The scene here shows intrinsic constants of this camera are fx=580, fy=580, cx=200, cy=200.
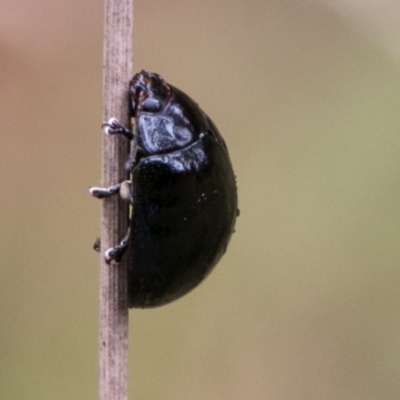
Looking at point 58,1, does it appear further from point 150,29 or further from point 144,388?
point 144,388

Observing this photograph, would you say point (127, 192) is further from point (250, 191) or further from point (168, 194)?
point (250, 191)

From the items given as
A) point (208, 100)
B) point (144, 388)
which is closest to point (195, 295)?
point (144, 388)

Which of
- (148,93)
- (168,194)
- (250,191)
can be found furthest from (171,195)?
(250,191)

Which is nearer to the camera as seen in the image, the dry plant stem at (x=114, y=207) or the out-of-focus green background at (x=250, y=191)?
the dry plant stem at (x=114, y=207)

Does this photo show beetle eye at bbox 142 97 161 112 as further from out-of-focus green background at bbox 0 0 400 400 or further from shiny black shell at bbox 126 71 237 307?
out-of-focus green background at bbox 0 0 400 400

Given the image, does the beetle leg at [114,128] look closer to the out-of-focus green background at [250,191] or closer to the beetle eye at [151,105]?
the beetle eye at [151,105]

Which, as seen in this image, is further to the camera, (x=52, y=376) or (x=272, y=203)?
(x=272, y=203)

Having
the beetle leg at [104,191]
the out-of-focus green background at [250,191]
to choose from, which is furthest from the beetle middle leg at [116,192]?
the out-of-focus green background at [250,191]

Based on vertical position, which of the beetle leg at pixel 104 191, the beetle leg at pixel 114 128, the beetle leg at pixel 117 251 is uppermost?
the beetle leg at pixel 114 128
